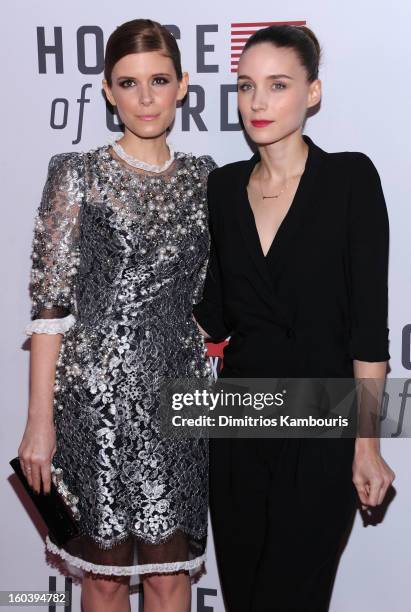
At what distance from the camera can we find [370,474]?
5.66 feet

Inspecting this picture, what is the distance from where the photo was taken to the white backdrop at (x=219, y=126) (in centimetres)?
204

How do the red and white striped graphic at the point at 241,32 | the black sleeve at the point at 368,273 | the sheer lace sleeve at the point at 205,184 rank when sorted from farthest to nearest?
the red and white striped graphic at the point at 241,32 < the sheer lace sleeve at the point at 205,184 < the black sleeve at the point at 368,273

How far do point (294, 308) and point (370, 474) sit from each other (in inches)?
15.6

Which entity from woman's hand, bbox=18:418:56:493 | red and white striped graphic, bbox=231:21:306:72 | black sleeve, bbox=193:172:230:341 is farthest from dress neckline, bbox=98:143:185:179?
woman's hand, bbox=18:418:56:493

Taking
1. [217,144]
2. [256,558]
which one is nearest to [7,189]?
[217,144]

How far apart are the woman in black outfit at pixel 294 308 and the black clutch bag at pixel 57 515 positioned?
1.17 feet

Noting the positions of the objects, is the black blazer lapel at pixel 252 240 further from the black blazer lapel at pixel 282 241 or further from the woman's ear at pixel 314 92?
the woman's ear at pixel 314 92

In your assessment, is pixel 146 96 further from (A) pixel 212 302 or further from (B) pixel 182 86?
(A) pixel 212 302

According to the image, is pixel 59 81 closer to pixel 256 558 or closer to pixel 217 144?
pixel 217 144

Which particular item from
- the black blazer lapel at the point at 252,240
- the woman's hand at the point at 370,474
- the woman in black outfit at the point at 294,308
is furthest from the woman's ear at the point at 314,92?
the woman's hand at the point at 370,474

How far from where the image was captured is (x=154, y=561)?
184cm

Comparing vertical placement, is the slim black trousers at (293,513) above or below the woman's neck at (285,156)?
below

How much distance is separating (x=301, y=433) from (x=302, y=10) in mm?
1079

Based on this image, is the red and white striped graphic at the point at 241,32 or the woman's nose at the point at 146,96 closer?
the woman's nose at the point at 146,96
